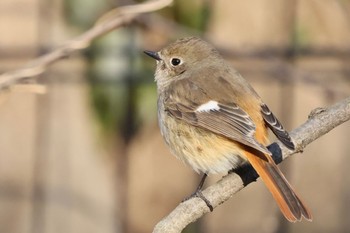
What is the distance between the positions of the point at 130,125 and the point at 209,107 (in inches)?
89.0

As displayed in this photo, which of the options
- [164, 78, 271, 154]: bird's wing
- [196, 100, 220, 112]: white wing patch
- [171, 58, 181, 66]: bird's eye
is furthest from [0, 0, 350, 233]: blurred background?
[196, 100, 220, 112]: white wing patch

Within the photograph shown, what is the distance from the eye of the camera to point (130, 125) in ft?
21.7

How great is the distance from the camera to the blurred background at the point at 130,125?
6609mm

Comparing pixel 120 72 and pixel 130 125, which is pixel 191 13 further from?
pixel 130 125

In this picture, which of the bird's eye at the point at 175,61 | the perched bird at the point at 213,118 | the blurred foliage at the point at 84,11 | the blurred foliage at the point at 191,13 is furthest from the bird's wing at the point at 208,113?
the blurred foliage at the point at 84,11

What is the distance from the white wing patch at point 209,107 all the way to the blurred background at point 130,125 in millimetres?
2153

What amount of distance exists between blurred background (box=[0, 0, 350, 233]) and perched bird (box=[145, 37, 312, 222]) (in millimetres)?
1833

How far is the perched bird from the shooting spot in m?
3.96

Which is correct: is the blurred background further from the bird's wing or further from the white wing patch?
the white wing patch

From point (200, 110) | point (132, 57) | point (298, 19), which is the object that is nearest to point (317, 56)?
point (298, 19)

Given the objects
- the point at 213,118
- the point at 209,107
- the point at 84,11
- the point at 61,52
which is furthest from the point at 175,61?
the point at 84,11

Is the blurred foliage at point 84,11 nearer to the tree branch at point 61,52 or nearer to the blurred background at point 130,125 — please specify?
the blurred background at point 130,125

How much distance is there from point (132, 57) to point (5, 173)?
1.14 m

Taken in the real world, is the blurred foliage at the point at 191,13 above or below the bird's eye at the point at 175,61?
above
